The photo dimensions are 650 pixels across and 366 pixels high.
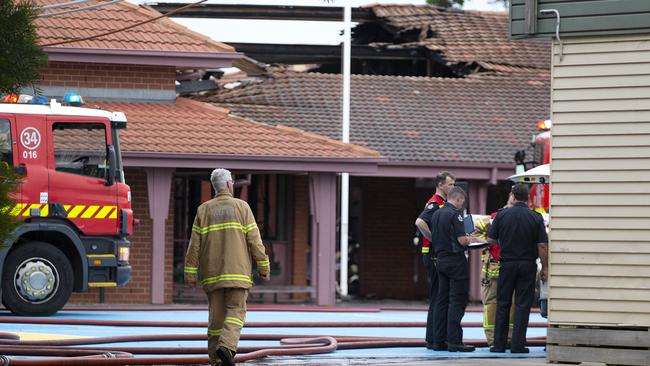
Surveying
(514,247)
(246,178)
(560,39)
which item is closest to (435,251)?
(514,247)

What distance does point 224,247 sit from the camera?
507 inches

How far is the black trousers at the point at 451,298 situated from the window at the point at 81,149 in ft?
19.5

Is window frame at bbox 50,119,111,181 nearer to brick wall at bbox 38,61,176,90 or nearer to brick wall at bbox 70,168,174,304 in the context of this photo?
brick wall at bbox 70,168,174,304

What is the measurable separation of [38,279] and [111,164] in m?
1.84

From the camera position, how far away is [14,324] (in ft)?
57.9

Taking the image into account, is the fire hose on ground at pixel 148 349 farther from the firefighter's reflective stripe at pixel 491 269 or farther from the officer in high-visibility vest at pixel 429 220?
the firefighter's reflective stripe at pixel 491 269

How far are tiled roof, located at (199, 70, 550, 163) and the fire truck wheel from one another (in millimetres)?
10113

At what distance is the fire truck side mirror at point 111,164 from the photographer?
19328 mm

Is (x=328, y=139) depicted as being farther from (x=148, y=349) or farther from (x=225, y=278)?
(x=225, y=278)

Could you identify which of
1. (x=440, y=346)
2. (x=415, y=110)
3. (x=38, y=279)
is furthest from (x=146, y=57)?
(x=440, y=346)

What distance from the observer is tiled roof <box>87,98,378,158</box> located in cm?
2461

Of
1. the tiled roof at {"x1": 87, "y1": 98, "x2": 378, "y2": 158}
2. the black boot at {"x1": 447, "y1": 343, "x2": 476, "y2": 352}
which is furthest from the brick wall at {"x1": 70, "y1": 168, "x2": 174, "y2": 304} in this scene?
the black boot at {"x1": 447, "y1": 343, "x2": 476, "y2": 352}

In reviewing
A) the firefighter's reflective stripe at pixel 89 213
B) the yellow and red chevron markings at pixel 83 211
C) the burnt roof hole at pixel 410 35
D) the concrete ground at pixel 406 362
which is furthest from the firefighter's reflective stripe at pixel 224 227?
the burnt roof hole at pixel 410 35

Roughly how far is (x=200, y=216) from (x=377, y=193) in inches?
805
